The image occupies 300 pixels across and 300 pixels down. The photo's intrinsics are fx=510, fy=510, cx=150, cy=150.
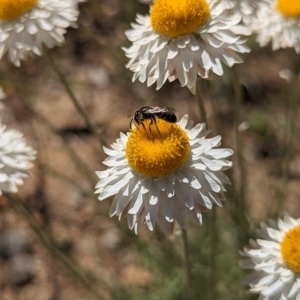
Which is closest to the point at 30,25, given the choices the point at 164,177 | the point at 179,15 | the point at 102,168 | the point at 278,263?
the point at 179,15

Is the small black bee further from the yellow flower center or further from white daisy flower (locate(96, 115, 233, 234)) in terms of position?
the yellow flower center

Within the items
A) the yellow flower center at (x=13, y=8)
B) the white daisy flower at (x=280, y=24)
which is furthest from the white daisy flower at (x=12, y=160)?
the white daisy flower at (x=280, y=24)

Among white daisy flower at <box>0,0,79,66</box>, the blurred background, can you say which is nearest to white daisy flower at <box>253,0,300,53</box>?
the blurred background

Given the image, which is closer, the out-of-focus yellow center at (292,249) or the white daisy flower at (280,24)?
the out-of-focus yellow center at (292,249)

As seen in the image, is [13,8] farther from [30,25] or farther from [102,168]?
[102,168]

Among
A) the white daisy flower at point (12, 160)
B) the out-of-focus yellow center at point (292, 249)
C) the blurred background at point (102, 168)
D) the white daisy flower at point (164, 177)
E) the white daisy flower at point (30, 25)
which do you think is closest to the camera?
the white daisy flower at point (164, 177)

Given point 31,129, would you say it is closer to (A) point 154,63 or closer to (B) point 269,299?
(A) point 154,63

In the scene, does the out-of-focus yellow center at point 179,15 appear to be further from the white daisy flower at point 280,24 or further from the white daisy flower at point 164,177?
the white daisy flower at point 280,24
